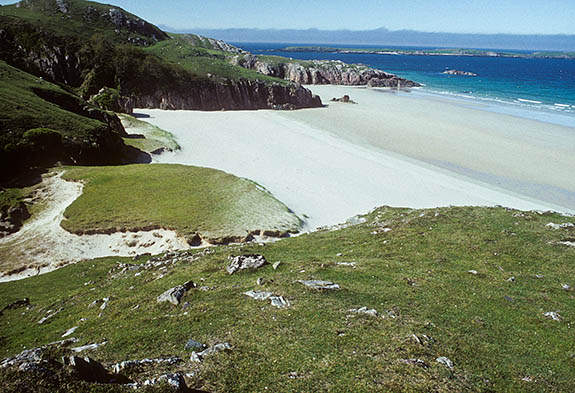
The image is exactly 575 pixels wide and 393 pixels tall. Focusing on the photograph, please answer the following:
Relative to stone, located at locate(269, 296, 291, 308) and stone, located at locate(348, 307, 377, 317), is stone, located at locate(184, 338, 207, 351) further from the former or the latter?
stone, located at locate(348, 307, 377, 317)

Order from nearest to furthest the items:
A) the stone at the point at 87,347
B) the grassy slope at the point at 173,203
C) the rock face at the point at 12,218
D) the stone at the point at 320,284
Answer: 1. the stone at the point at 87,347
2. the stone at the point at 320,284
3. the rock face at the point at 12,218
4. the grassy slope at the point at 173,203

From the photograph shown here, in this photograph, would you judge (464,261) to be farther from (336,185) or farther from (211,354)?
(336,185)

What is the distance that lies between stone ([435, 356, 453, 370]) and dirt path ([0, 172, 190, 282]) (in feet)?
87.1

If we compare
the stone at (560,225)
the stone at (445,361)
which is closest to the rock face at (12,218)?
the stone at (445,361)

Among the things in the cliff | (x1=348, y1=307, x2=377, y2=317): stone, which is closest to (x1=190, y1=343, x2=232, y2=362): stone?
(x1=348, y1=307, x2=377, y2=317): stone

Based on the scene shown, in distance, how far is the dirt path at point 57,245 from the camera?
31266 mm

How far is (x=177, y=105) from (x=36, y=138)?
233ft

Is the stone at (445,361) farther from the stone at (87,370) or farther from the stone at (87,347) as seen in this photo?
the stone at (87,347)

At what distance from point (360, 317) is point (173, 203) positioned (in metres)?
30.5

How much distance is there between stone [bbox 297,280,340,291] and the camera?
1996 centimetres

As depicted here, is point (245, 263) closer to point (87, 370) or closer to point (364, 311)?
point (364, 311)

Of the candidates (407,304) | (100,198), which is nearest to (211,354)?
(407,304)

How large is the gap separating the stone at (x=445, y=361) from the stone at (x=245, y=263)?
13314 millimetres

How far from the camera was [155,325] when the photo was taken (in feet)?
56.1
